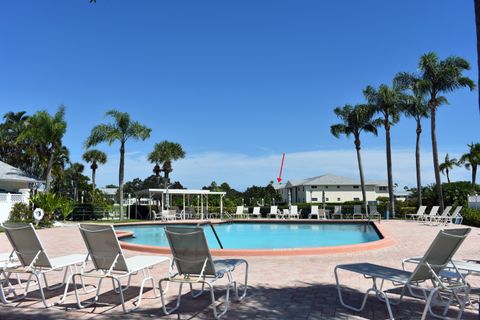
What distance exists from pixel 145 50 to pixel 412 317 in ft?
57.4

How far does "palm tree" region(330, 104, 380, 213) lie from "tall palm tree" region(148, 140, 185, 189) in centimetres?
1732

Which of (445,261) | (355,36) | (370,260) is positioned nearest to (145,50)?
(355,36)

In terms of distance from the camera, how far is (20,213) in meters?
22.5

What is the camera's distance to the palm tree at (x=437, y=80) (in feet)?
87.2

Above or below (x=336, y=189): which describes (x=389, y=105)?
above

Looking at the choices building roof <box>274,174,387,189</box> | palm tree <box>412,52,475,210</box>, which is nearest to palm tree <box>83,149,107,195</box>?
building roof <box>274,174,387,189</box>

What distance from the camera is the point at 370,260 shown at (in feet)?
29.3

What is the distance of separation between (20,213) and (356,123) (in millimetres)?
25532

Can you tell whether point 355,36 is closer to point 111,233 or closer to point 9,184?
point 111,233

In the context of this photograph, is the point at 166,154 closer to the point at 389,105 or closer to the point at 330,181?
the point at 389,105

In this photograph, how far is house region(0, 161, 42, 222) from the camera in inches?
960

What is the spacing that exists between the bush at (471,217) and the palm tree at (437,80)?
4.86 meters

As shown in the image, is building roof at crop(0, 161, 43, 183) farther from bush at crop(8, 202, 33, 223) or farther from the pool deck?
the pool deck

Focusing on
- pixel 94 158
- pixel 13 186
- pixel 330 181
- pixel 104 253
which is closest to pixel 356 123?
pixel 13 186
